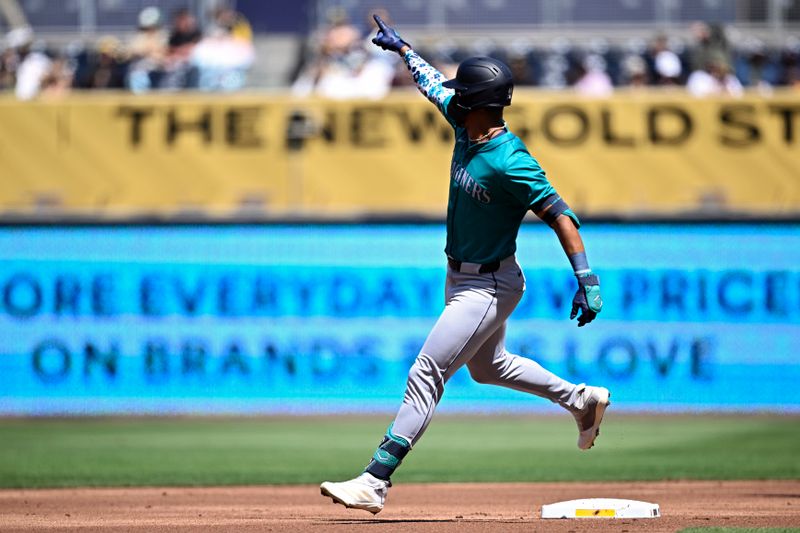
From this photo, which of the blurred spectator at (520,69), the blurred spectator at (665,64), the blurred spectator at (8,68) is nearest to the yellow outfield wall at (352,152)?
the blurred spectator at (520,69)

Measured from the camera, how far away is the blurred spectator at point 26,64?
1797 cm

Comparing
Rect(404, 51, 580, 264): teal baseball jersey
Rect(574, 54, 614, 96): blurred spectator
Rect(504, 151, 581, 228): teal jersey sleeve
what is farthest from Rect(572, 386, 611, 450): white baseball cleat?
Rect(574, 54, 614, 96): blurred spectator

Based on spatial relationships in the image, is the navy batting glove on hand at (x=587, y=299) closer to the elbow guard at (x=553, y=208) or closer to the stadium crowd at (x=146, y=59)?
the elbow guard at (x=553, y=208)

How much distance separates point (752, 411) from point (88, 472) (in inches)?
296

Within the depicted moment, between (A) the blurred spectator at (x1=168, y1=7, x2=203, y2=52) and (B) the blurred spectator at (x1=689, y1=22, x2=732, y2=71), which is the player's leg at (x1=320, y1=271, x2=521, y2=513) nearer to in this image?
(B) the blurred spectator at (x1=689, y1=22, x2=732, y2=71)

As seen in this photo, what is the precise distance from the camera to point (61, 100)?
16.6 meters

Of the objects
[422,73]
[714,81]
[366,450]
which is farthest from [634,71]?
[422,73]

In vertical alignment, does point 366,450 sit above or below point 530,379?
below

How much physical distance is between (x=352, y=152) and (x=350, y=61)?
1501mm

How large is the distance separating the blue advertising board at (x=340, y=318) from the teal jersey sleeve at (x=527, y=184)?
8085 mm

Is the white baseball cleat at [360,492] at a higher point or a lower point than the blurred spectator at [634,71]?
lower

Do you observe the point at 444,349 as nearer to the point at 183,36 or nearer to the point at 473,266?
the point at 473,266

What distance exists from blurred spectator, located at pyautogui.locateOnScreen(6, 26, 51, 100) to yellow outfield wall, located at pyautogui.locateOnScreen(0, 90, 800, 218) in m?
1.43

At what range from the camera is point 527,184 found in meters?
6.78
